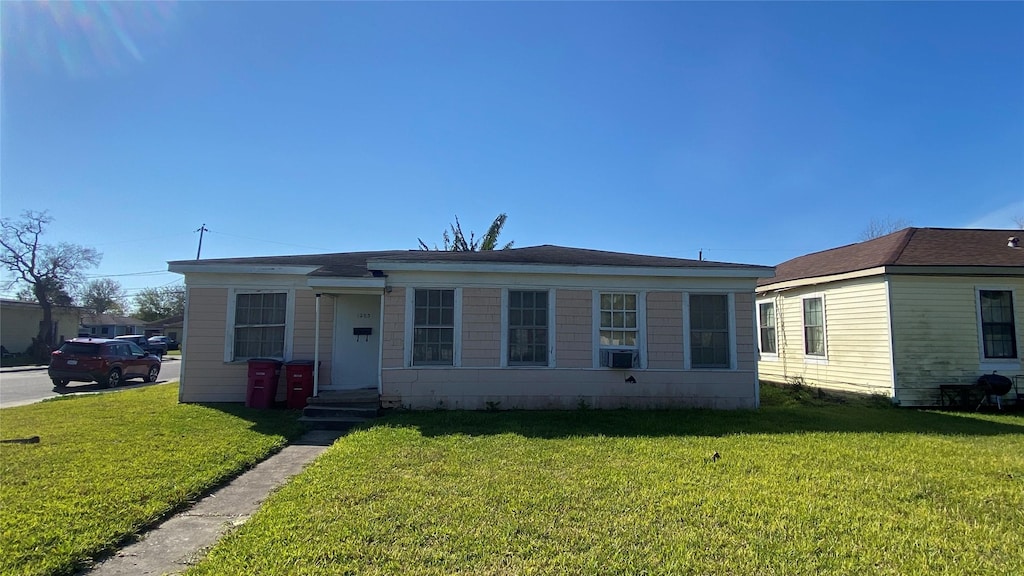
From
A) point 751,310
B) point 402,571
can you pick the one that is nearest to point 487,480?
point 402,571

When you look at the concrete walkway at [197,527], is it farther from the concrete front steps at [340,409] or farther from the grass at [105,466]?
the concrete front steps at [340,409]

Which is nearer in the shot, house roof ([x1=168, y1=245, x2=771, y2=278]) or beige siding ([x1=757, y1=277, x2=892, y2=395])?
house roof ([x1=168, y1=245, x2=771, y2=278])

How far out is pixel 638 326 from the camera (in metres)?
10.1

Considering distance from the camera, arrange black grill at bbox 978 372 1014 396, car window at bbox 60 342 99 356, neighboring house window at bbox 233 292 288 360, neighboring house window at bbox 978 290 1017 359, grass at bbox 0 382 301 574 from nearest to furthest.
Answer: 1. grass at bbox 0 382 301 574
2. neighboring house window at bbox 233 292 288 360
3. black grill at bbox 978 372 1014 396
4. neighboring house window at bbox 978 290 1017 359
5. car window at bbox 60 342 99 356

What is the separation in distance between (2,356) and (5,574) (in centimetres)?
3354

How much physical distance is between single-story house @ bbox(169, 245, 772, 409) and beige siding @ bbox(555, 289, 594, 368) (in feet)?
0.06

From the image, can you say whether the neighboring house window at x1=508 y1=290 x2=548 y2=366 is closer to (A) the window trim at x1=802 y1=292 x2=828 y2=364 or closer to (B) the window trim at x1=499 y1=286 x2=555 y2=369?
(B) the window trim at x1=499 y1=286 x2=555 y2=369

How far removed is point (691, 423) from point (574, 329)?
105 inches

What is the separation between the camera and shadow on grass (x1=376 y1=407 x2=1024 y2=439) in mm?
7883

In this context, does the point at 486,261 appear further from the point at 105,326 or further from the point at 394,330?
the point at 105,326

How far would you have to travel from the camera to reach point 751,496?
4797mm

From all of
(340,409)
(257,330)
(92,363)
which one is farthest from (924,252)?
(92,363)

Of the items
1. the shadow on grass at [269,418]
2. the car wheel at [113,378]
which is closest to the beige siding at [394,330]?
the shadow on grass at [269,418]

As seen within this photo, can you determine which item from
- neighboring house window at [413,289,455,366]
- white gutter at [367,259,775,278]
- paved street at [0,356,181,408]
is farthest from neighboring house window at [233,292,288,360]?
paved street at [0,356,181,408]
